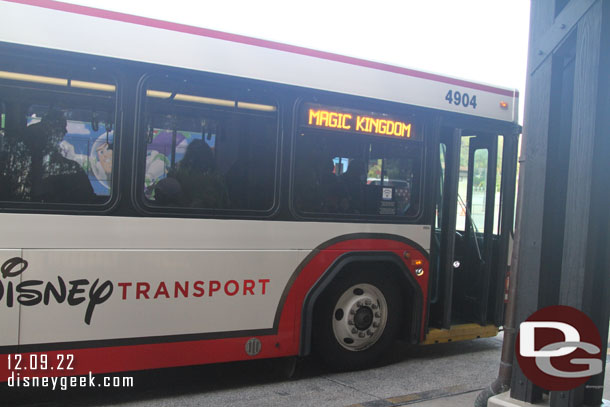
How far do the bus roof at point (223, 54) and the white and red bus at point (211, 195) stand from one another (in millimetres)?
14

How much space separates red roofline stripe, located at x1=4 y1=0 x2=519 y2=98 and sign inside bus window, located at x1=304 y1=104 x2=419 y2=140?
44 centimetres

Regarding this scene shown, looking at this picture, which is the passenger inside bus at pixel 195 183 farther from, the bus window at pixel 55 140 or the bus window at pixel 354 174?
the bus window at pixel 354 174

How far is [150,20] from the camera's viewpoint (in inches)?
174

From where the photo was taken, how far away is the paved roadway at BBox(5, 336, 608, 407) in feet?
15.1

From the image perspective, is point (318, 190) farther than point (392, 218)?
No

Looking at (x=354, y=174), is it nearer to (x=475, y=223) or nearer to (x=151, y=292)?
(x=475, y=223)

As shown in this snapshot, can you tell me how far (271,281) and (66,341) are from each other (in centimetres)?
161

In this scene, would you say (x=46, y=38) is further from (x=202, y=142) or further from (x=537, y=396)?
(x=537, y=396)

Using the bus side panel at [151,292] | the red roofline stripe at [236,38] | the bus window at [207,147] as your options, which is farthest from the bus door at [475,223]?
the bus window at [207,147]

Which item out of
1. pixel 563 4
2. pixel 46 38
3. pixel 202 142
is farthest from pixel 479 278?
pixel 46 38

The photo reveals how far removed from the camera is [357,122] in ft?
17.4

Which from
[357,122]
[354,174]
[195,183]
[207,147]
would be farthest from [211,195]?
[357,122]

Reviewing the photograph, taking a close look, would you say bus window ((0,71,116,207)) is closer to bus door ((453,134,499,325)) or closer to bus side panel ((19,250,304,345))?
bus side panel ((19,250,304,345))

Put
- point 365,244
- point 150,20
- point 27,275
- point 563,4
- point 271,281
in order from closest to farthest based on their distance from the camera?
1. point 563,4
2. point 27,275
3. point 150,20
4. point 271,281
5. point 365,244
